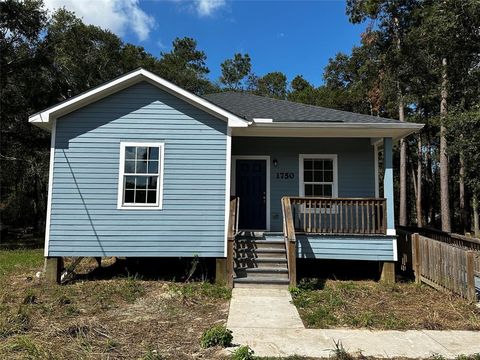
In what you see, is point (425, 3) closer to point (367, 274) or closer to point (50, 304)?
point (367, 274)

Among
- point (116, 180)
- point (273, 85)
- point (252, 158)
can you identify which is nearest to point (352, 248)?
point (252, 158)

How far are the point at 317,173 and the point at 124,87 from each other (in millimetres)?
5225

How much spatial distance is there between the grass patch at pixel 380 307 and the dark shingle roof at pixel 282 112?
368cm

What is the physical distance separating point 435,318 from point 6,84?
18.9 m

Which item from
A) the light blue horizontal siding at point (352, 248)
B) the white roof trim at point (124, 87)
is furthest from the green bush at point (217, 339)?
the white roof trim at point (124, 87)

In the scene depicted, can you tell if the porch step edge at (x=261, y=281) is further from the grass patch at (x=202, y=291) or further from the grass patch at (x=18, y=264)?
the grass patch at (x=18, y=264)

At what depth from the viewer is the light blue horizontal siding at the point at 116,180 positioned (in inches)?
312

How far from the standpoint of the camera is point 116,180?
8.04 m

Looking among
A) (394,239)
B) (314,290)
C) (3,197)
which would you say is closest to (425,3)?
(394,239)

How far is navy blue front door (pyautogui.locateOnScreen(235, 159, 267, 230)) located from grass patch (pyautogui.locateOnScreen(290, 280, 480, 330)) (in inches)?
102

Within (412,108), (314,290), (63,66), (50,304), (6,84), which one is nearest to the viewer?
(50,304)

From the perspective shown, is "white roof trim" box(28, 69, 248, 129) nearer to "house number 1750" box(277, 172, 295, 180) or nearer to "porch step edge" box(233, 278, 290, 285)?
"house number 1750" box(277, 172, 295, 180)

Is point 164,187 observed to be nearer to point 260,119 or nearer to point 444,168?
point 260,119

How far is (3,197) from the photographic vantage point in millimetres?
28031
